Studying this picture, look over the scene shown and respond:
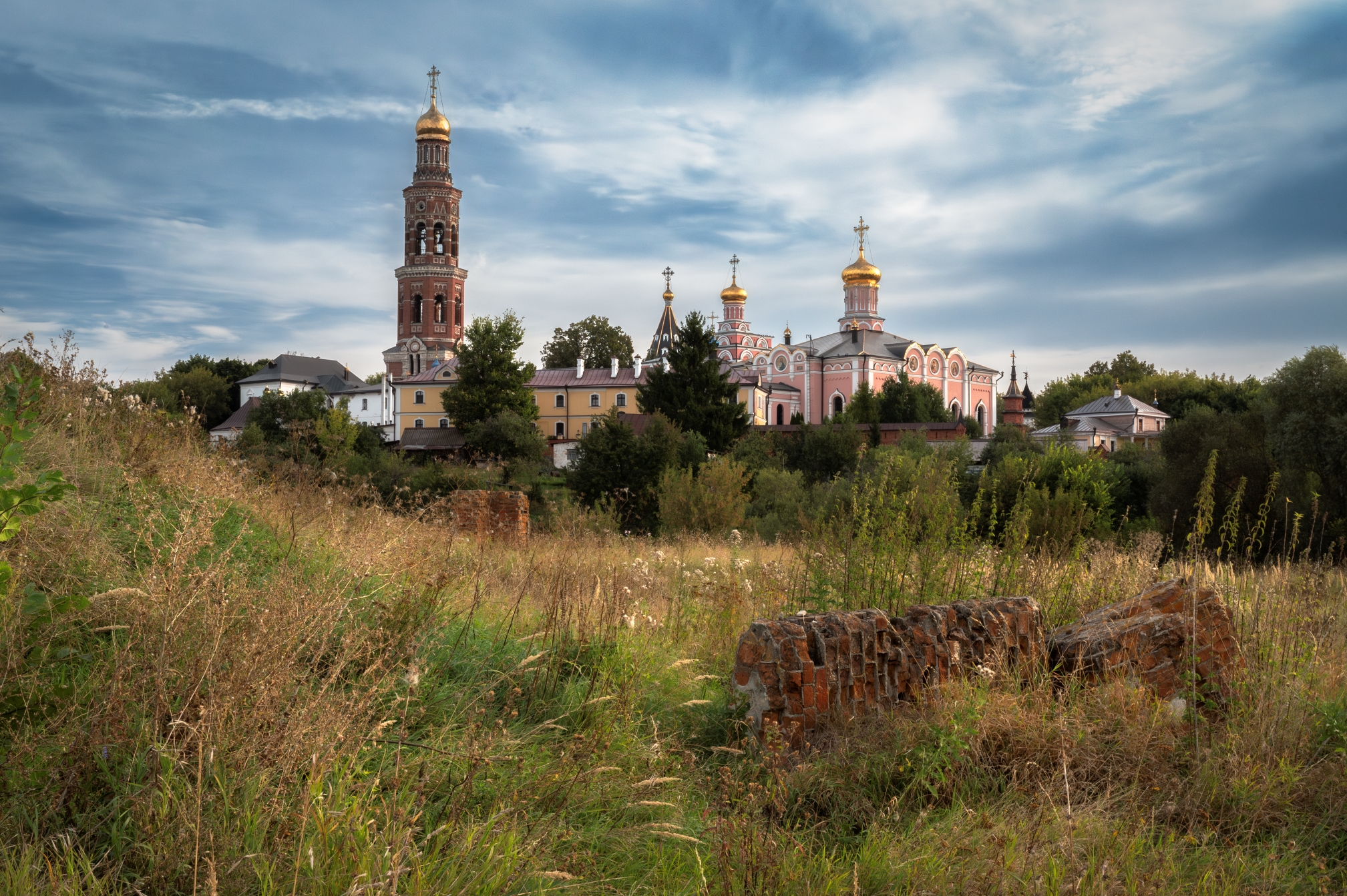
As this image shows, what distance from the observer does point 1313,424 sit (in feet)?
68.1

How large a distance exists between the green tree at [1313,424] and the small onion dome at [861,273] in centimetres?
5263

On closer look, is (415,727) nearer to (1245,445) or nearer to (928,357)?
(1245,445)

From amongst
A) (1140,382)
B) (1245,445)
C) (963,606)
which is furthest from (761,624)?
(1140,382)

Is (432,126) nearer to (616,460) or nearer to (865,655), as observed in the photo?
(616,460)

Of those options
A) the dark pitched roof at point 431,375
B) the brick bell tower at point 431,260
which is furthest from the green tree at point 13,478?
the brick bell tower at point 431,260

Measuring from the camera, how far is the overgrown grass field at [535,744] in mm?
2520

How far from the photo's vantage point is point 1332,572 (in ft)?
25.4

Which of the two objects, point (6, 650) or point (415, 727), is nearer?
point (6, 650)

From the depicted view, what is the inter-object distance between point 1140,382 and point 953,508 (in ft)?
268

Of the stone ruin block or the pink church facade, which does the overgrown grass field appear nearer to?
the stone ruin block

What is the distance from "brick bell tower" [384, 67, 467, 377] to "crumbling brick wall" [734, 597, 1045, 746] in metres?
A: 67.4

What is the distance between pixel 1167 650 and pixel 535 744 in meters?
3.39

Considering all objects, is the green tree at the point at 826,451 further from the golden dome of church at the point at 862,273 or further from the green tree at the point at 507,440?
the golden dome of church at the point at 862,273

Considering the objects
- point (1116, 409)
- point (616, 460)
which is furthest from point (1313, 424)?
point (1116, 409)
